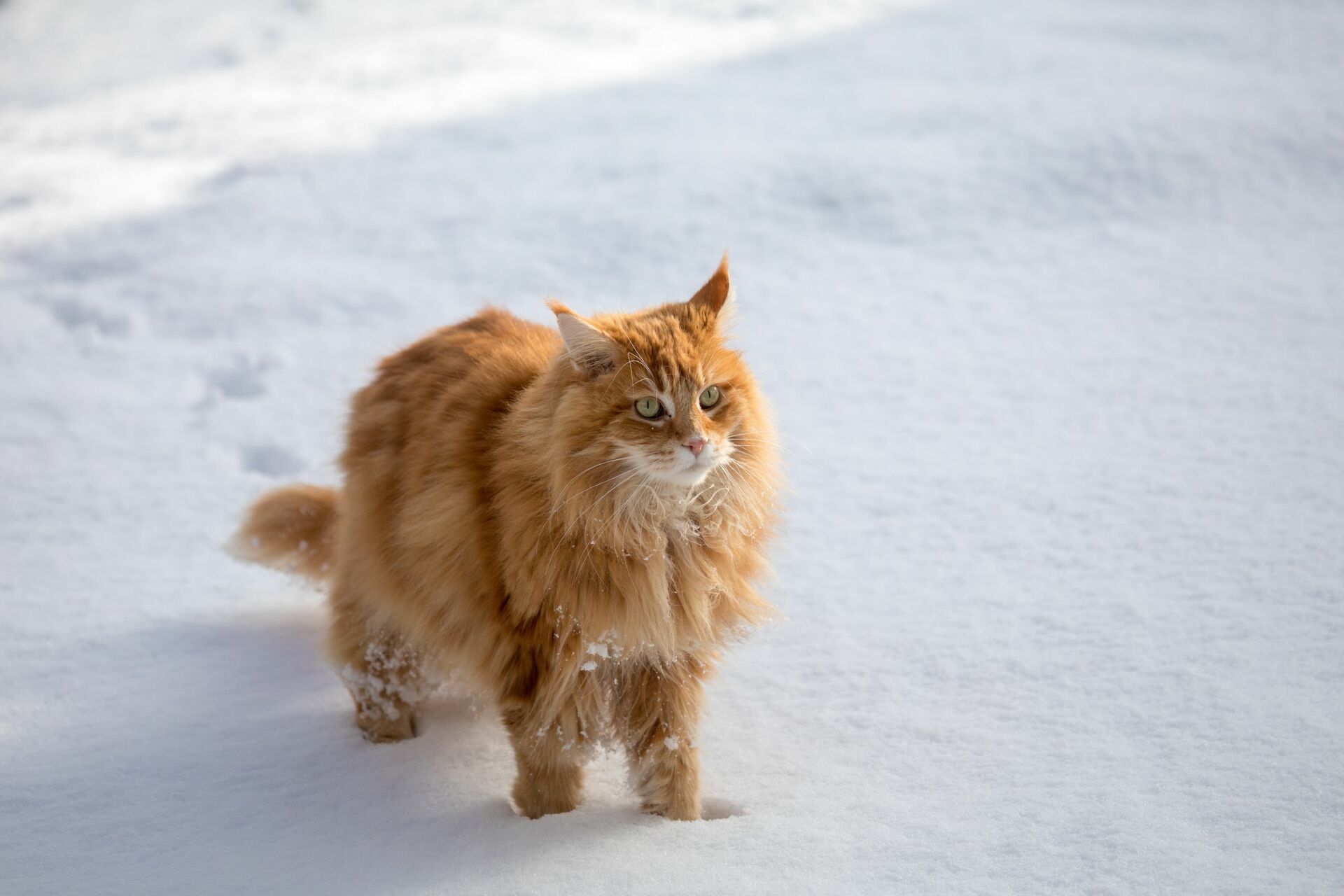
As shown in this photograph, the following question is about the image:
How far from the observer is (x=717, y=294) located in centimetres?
194

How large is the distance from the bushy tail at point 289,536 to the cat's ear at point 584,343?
1016 millimetres

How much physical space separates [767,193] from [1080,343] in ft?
4.93

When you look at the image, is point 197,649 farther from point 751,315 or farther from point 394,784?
point 751,315

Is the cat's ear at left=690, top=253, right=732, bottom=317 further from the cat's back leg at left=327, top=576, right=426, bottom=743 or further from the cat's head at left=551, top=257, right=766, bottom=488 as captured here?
the cat's back leg at left=327, top=576, right=426, bottom=743

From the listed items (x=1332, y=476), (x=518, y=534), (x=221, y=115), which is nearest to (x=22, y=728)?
(x=518, y=534)

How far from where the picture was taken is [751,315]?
3.94m

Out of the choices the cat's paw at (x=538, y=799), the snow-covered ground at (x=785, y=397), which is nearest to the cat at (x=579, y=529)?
the cat's paw at (x=538, y=799)

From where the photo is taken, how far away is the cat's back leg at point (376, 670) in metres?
2.27

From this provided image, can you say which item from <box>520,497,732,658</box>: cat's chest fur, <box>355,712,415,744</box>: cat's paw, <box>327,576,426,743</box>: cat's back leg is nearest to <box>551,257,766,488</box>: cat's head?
<box>520,497,732,658</box>: cat's chest fur

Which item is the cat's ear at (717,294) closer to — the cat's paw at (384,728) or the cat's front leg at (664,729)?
the cat's front leg at (664,729)

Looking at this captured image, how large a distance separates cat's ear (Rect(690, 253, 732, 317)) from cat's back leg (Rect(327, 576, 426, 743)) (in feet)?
3.08

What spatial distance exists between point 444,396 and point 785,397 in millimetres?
1601

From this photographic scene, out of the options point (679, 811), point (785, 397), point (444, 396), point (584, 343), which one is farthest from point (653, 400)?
point (785, 397)

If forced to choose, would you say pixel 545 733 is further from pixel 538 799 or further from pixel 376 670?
pixel 376 670
